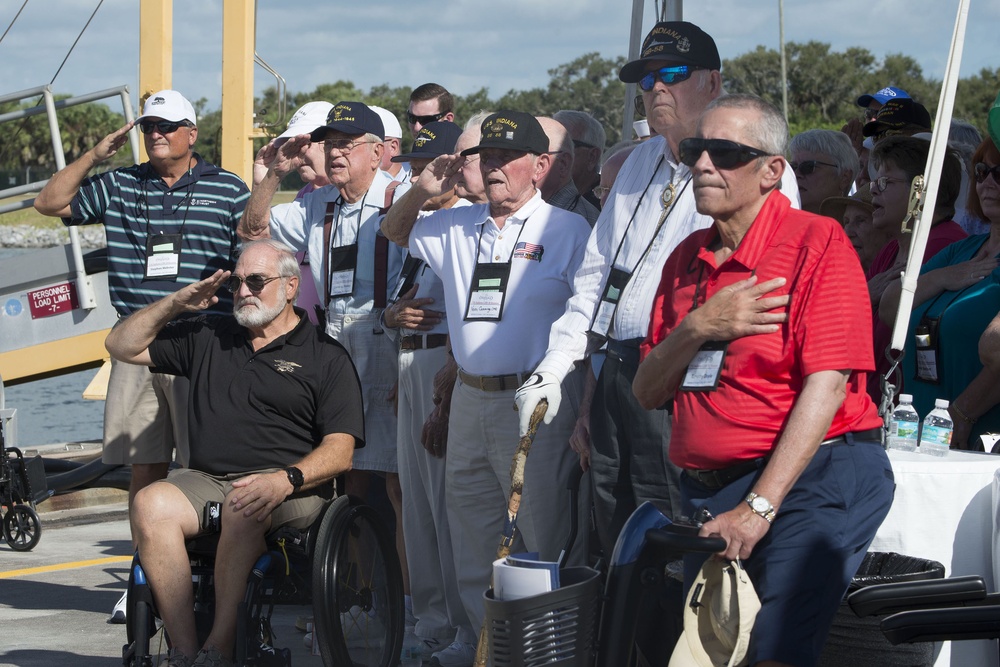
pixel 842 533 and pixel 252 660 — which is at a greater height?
pixel 842 533

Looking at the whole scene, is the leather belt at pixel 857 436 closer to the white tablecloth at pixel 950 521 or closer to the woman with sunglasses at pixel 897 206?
the white tablecloth at pixel 950 521

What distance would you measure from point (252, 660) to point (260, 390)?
1004mm

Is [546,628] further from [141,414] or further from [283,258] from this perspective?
[141,414]

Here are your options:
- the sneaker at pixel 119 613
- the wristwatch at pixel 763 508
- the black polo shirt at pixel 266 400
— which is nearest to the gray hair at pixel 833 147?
the black polo shirt at pixel 266 400

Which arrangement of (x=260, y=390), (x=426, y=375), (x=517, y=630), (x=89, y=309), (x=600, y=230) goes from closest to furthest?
(x=517, y=630) → (x=600, y=230) → (x=260, y=390) → (x=426, y=375) → (x=89, y=309)

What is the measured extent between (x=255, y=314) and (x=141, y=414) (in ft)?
4.15

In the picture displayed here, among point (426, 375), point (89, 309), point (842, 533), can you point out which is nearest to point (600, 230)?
point (426, 375)

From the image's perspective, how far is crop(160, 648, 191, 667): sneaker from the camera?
4.21 meters

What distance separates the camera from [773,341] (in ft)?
9.23

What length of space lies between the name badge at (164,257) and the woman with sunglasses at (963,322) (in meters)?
3.09

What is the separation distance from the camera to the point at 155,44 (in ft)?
30.2

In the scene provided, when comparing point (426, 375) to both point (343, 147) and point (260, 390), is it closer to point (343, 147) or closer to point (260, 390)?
point (260, 390)

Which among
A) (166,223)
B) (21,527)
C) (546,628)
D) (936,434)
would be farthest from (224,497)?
(21,527)

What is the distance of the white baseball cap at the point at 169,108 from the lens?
Result: 226 inches
